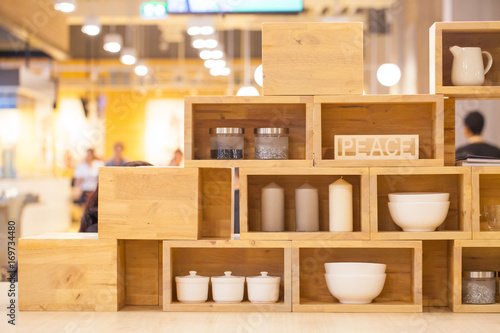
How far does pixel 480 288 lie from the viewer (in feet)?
7.58

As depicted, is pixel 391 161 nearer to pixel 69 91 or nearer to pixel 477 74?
pixel 477 74

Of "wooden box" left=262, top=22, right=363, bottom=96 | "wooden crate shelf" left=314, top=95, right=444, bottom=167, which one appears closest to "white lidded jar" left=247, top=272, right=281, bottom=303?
"wooden crate shelf" left=314, top=95, right=444, bottom=167

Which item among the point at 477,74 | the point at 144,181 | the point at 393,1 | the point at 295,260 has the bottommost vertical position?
the point at 295,260

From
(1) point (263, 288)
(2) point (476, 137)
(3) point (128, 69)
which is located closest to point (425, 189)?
(1) point (263, 288)

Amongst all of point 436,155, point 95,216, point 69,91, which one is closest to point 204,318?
point 436,155

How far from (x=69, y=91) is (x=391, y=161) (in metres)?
9.85

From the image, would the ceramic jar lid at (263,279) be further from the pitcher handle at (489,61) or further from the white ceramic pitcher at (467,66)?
the pitcher handle at (489,61)

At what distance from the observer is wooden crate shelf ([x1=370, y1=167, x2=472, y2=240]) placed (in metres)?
2.30

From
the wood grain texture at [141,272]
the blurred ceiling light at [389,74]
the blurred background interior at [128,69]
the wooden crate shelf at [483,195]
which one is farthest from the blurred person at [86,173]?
the wooden crate shelf at [483,195]

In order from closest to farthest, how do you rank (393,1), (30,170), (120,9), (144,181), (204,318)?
(204,318)
(144,181)
(393,1)
(120,9)
(30,170)

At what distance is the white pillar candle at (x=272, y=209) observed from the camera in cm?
238

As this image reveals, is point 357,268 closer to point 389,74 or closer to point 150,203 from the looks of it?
point 150,203

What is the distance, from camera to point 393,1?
7.75 meters

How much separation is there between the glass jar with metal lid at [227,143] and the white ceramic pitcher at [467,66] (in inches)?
33.3
